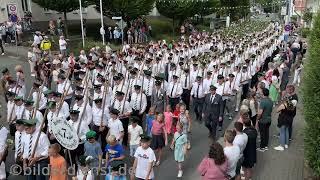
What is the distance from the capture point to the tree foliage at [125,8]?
95.6 ft

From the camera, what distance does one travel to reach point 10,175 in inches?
360

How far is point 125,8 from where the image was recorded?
29266mm

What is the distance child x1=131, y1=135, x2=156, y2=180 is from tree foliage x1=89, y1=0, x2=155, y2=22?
75.0ft

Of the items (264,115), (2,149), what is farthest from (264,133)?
(2,149)

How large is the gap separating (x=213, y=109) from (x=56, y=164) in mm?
5299

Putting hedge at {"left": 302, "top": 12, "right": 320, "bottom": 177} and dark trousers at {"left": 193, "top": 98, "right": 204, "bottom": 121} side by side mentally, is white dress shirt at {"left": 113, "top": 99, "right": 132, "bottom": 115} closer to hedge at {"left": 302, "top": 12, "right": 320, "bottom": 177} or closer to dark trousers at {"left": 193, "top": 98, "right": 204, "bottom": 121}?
dark trousers at {"left": 193, "top": 98, "right": 204, "bottom": 121}

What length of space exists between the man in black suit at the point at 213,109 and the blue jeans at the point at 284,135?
1747 mm

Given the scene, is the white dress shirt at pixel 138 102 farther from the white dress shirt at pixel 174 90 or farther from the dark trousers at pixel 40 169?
the dark trousers at pixel 40 169

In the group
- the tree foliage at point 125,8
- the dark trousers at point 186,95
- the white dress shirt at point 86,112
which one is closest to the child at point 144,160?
the white dress shirt at point 86,112

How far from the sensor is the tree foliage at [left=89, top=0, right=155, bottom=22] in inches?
1147

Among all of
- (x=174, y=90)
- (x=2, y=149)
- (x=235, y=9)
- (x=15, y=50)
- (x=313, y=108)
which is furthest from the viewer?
(x=235, y=9)

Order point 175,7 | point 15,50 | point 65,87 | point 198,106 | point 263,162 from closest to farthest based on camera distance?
point 263,162
point 65,87
point 198,106
point 15,50
point 175,7

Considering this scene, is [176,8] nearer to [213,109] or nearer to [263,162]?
[213,109]

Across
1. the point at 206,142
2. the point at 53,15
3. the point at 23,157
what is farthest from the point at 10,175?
the point at 53,15
